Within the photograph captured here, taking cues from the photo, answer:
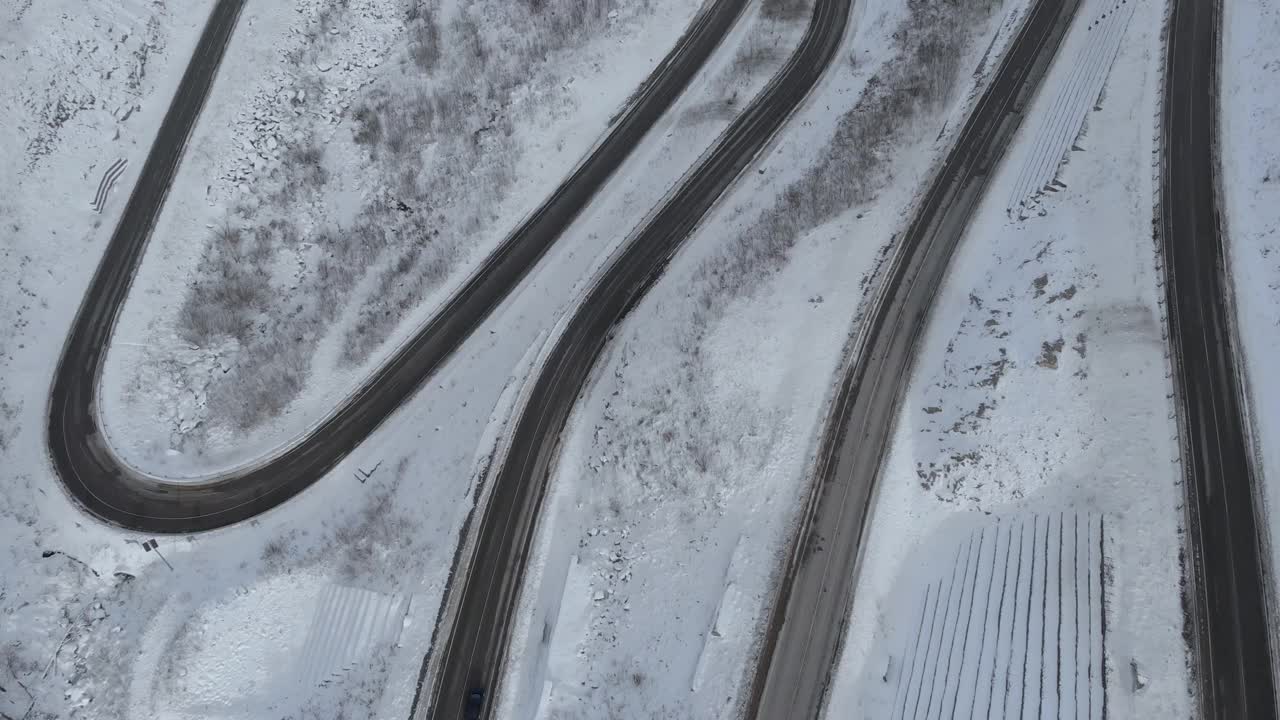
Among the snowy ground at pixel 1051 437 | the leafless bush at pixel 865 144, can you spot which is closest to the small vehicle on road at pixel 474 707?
the snowy ground at pixel 1051 437

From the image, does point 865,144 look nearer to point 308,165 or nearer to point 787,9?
point 787,9

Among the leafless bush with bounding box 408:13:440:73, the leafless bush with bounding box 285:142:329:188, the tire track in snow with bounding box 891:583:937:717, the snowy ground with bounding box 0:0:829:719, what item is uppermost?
the leafless bush with bounding box 408:13:440:73

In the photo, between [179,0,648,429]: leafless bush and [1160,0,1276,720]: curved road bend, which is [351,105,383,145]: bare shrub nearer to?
[179,0,648,429]: leafless bush

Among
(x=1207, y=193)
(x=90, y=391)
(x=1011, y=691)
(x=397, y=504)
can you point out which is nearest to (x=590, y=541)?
(x=397, y=504)

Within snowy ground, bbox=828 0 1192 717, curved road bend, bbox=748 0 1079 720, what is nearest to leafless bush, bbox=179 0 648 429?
curved road bend, bbox=748 0 1079 720

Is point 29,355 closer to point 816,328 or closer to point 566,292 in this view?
point 566,292
